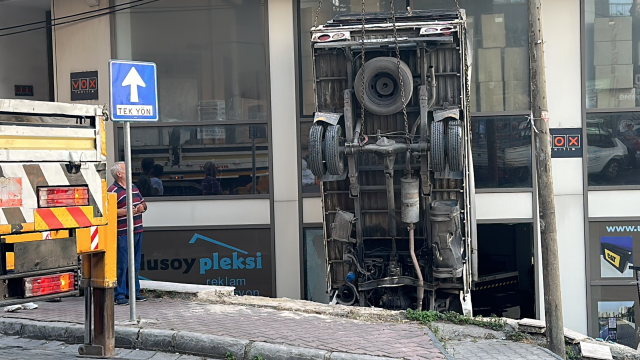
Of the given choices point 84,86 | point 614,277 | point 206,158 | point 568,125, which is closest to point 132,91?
point 206,158

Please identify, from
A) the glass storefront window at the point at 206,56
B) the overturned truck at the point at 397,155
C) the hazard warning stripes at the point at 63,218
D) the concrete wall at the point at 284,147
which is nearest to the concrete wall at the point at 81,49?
the glass storefront window at the point at 206,56

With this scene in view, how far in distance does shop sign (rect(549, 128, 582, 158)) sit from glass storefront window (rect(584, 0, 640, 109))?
772mm

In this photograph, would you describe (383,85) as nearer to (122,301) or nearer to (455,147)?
(455,147)

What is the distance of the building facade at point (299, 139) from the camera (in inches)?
423

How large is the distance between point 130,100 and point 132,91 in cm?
10

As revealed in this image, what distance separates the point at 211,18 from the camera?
11281 millimetres

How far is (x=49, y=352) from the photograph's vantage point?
6.72m

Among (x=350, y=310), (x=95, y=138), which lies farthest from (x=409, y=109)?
(x=95, y=138)

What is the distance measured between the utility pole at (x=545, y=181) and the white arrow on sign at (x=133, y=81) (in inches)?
160

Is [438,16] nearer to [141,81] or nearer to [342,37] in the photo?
[342,37]

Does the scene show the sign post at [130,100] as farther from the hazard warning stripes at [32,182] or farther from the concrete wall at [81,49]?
the concrete wall at [81,49]

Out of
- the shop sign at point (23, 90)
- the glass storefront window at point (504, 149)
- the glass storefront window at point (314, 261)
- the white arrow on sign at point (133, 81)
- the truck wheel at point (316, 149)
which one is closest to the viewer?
the white arrow on sign at point (133, 81)

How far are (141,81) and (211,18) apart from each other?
4.30 meters

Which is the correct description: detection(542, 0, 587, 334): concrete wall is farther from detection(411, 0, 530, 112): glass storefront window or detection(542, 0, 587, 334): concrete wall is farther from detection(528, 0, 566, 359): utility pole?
detection(528, 0, 566, 359): utility pole
